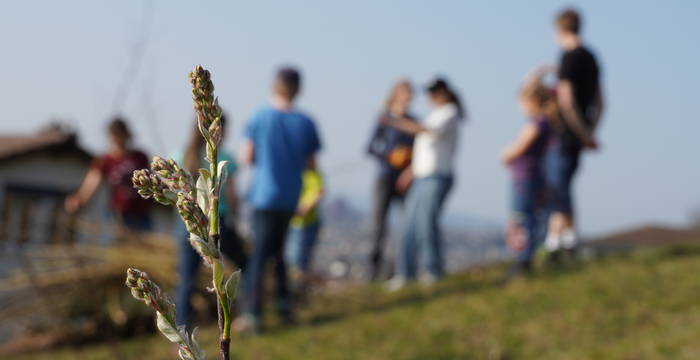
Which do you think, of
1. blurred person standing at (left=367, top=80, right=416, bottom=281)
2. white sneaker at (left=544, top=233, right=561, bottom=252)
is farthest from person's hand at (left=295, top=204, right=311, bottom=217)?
white sneaker at (left=544, top=233, right=561, bottom=252)

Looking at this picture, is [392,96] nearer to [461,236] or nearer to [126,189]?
[126,189]

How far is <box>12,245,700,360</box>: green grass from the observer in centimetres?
532

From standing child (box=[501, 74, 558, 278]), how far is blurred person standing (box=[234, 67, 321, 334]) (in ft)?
6.22

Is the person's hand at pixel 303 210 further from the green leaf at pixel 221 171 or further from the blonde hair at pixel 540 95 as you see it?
the green leaf at pixel 221 171

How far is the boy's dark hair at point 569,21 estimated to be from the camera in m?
6.64

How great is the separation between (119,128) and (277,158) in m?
2.20

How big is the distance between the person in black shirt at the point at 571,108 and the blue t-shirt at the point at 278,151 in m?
2.10

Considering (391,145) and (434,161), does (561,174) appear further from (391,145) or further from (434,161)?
(391,145)

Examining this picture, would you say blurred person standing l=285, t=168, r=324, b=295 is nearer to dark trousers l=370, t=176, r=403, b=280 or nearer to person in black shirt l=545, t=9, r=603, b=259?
dark trousers l=370, t=176, r=403, b=280

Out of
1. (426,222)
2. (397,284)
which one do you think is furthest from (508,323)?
(397,284)

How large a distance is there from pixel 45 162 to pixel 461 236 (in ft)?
302

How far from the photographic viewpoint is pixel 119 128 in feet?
24.9

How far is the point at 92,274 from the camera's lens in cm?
848

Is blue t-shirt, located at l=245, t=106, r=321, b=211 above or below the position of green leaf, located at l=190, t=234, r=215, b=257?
below
